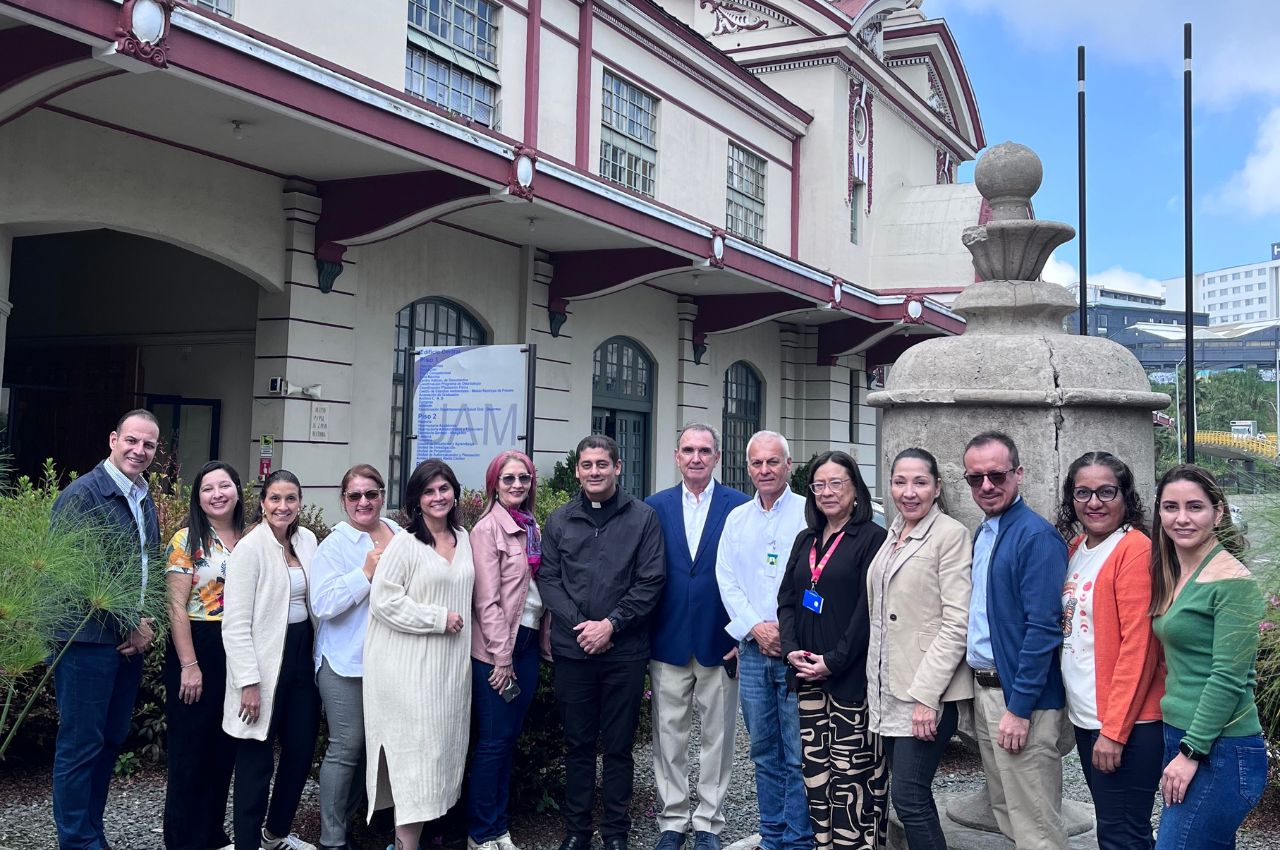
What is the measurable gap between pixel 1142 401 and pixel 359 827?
4228mm

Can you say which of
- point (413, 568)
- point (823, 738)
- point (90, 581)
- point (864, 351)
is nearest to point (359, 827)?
point (413, 568)

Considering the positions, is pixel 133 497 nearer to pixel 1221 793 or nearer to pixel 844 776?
pixel 844 776

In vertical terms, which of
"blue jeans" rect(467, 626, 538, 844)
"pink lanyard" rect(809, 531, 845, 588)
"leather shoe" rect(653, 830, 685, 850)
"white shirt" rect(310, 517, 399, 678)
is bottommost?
"leather shoe" rect(653, 830, 685, 850)

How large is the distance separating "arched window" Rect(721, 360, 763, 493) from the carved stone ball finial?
46.9 ft

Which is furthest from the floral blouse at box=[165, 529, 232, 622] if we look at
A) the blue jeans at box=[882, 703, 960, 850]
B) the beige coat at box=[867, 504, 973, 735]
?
the blue jeans at box=[882, 703, 960, 850]

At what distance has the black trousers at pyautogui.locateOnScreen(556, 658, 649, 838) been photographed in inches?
206

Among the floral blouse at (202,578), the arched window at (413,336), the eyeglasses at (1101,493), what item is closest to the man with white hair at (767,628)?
the eyeglasses at (1101,493)

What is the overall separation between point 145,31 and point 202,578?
4301 mm

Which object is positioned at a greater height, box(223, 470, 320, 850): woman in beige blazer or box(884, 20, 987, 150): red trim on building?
box(884, 20, 987, 150): red trim on building

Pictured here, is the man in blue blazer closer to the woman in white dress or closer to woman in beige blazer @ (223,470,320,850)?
the woman in white dress

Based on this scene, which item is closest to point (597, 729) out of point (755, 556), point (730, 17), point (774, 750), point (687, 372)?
point (774, 750)

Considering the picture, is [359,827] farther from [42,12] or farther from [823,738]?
[42,12]

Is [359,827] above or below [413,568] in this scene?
below

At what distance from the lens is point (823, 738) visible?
15.2 feet
